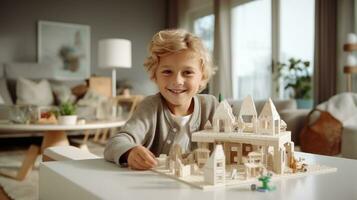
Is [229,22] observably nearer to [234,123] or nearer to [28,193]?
[28,193]

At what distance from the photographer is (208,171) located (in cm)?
60

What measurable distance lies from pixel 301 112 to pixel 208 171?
110 inches

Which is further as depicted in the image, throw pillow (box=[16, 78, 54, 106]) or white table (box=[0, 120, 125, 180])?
throw pillow (box=[16, 78, 54, 106])

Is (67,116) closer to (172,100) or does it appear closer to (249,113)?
(172,100)

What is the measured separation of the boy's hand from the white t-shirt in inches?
8.4

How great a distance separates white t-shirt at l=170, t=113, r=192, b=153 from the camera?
98cm

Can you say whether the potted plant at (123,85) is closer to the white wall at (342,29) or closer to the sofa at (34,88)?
the sofa at (34,88)

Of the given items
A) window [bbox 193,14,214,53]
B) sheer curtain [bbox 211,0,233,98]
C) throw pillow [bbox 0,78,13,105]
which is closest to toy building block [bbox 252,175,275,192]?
throw pillow [bbox 0,78,13,105]

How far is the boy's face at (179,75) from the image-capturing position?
94 cm

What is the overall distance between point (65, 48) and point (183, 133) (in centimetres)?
530

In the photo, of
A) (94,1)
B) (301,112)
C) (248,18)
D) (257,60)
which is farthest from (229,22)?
(301,112)

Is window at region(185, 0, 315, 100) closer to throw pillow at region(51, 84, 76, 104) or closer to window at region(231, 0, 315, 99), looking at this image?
window at region(231, 0, 315, 99)

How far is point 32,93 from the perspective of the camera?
469cm

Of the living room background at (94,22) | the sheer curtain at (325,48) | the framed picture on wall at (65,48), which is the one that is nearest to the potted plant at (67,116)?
the sheer curtain at (325,48)
